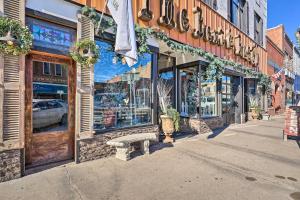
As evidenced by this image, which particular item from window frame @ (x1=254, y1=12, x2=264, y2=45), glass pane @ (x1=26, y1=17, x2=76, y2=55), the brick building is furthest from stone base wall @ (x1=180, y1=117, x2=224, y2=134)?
the brick building

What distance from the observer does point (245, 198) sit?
12.2 feet

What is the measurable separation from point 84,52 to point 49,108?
5.34ft

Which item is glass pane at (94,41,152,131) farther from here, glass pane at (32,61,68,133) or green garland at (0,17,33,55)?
green garland at (0,17,33,55)

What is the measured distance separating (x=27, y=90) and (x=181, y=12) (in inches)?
252

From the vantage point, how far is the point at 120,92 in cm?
668

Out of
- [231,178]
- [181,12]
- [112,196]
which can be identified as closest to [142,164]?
[112,196]

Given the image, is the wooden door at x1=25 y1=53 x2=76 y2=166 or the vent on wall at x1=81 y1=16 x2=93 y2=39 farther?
the vent on wall at x1=81 y1=16 x2=93 y2=39

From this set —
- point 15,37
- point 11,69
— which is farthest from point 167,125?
point 15,37

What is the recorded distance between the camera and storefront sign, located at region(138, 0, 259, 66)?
771 cm

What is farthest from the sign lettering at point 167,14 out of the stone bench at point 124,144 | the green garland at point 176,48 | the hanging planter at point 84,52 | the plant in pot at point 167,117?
the stone bench at point 124,144

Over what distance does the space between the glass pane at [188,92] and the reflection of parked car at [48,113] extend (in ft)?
19.5

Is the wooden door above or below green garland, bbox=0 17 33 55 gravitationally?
below

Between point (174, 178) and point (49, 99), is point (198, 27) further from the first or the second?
point (174, 178)

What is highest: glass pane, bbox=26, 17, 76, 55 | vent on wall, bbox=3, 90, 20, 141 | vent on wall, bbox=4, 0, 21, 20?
vent on wall, bbox=4, 0, 21, 20
